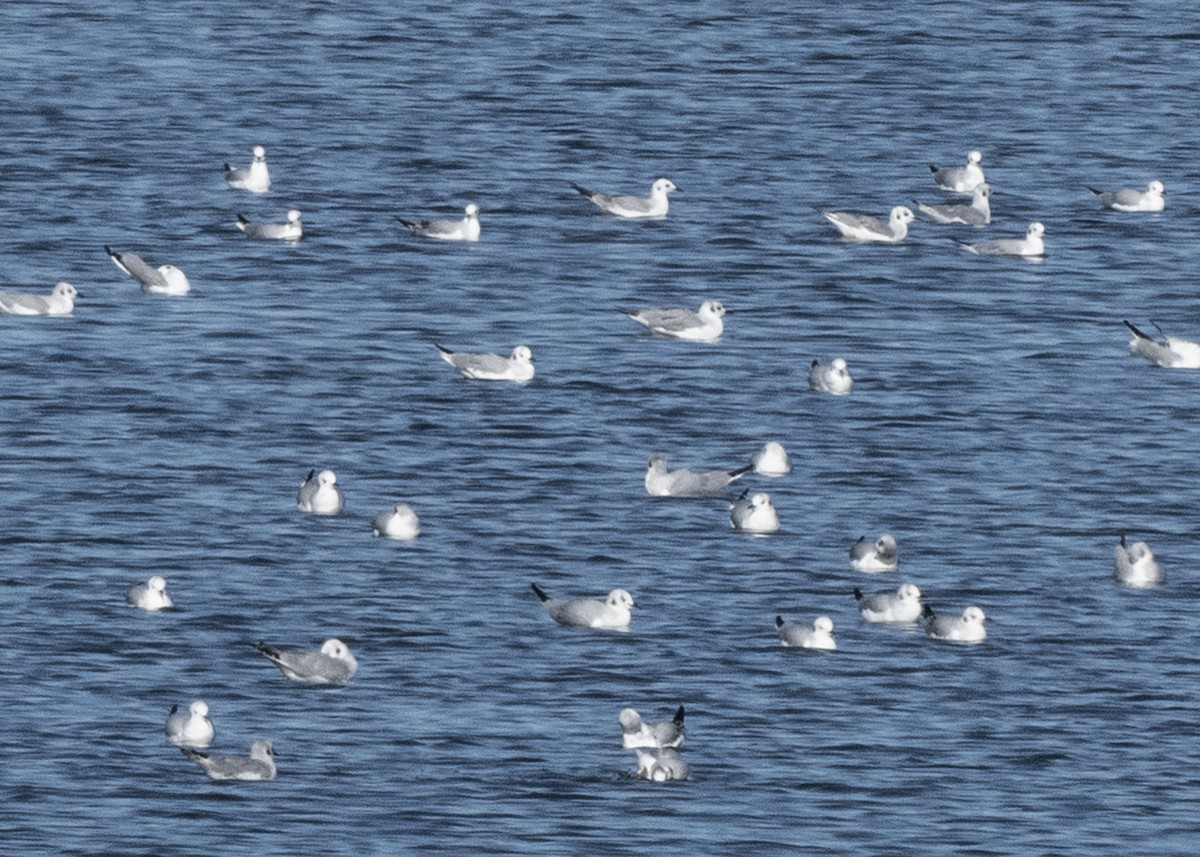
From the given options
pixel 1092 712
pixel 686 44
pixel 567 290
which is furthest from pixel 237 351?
pixel 686 44

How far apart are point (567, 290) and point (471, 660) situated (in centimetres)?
1472

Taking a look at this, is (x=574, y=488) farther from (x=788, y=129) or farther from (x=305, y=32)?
(x=305, y=32)

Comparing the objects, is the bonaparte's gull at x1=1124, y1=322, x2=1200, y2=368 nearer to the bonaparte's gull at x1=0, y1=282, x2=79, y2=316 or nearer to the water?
the water

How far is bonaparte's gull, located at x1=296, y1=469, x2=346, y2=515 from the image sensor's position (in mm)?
31734

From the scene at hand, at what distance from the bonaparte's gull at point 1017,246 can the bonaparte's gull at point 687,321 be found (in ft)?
19.5

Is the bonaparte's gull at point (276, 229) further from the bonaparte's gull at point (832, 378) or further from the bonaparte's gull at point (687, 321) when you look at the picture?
the bonaparte's gull at point (832, 378)

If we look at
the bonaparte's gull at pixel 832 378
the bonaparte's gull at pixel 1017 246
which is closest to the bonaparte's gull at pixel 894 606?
the bonaparte's gull at pixel 832 378

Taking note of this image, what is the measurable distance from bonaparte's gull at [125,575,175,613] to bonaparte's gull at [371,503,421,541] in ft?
9.59

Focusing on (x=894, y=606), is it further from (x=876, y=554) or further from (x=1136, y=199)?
(x=1136, y=199)

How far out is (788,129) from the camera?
53094 mm

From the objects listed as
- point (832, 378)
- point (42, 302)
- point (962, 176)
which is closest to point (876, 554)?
point (832, 378)

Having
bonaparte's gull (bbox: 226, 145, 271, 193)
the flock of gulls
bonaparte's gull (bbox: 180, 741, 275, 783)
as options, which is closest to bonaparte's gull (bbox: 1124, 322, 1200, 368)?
the flock of gulls

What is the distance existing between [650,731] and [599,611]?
10.9 feet

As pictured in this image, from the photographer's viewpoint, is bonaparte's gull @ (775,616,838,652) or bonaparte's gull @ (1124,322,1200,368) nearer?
bonaparte's gull @ (775,616,838,652)
